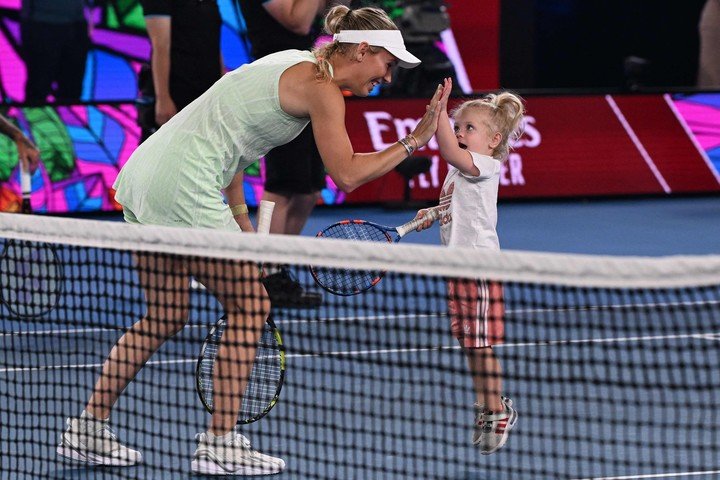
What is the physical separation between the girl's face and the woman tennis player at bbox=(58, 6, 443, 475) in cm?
41

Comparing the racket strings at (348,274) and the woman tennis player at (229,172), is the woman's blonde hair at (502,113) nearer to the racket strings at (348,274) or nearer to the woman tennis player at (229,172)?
the woman tennis player at (229,172)

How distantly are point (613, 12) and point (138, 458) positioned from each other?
13.2 m

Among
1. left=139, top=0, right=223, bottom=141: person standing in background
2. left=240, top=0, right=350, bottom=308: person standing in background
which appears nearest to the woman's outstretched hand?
left=240, top=0, right=350, bottom=308: person standing in background

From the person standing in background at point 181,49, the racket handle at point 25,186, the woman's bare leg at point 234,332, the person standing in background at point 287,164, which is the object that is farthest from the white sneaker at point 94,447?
the person standing in background at point 181,49

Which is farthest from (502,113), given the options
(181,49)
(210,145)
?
(181,49)

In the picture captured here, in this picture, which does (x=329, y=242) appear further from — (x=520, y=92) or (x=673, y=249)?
(x=520, y=92)

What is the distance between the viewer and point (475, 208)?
4.32 meters

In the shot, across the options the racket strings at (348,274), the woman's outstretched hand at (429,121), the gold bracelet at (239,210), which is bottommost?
the racket strings at (348,274)

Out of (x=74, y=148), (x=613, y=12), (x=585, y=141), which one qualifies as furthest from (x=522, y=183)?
(x=613, y=12)

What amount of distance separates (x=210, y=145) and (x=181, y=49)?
2.71 metres

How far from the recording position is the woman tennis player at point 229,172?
386 centimetres

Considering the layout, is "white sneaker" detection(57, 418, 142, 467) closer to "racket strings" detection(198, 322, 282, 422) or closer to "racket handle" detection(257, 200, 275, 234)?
"racket strings" detection(198, 322, 282, 422)

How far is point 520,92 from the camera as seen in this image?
33.9 ft

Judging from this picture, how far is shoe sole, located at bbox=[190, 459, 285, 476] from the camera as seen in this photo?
12.7ft
